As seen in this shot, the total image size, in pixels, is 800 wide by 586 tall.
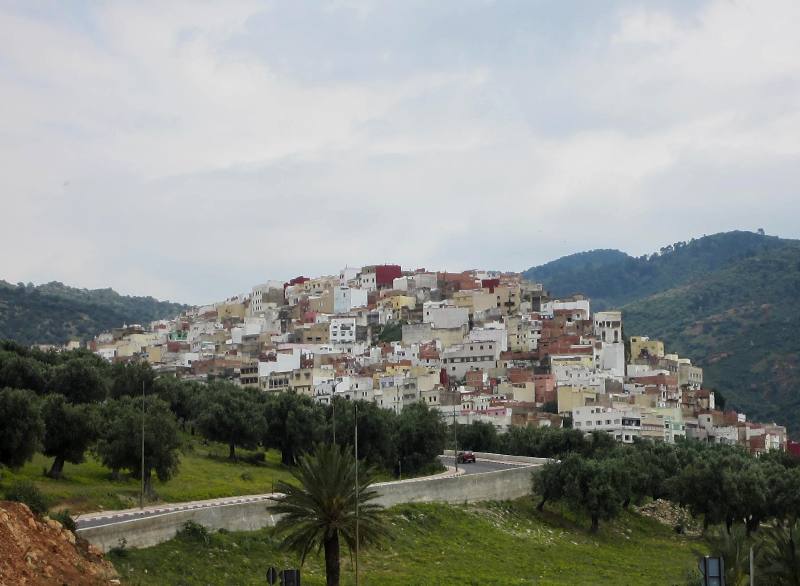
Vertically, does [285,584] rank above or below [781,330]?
below

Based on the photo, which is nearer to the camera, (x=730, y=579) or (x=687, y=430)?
(x=730, y=579)

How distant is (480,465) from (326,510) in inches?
1315

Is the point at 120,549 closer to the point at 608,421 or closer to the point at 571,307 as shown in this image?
the point at 608,421

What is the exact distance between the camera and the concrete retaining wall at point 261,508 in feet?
104

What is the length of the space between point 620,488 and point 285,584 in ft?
121

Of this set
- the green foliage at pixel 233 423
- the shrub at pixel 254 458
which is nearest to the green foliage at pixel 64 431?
the green foliage at pixel 233 423

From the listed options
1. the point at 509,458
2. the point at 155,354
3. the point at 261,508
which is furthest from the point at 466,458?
the point at 155,354

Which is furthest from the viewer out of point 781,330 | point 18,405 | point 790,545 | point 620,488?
point 781,330

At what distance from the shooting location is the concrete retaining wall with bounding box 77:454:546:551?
31.8 metres

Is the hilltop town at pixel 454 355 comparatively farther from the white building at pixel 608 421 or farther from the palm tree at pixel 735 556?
the palm tree at pixel 735 556

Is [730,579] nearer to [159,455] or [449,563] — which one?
[449,563]

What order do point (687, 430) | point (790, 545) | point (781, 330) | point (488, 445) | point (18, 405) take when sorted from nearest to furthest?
1. point (790, 545)
2. point (18, 405)
3. point (488, 445)
4. point (687, 430)
5. point (781, 330)

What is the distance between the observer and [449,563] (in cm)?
4088

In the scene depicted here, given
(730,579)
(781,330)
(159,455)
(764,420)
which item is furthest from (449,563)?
(781,330)
